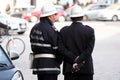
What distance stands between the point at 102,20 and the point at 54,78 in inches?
1351

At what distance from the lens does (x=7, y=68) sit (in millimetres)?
6543

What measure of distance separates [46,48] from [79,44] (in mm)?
446

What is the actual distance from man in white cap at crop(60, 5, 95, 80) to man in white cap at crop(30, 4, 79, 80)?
119mm

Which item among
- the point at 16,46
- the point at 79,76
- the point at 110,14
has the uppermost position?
the point at 79,76

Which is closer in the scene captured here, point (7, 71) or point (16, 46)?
point (7, 71)

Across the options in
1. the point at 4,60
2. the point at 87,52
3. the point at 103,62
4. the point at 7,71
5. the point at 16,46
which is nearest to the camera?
the point at 7,71

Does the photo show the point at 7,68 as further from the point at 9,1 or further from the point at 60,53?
the point at 9,1

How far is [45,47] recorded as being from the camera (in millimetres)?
6770

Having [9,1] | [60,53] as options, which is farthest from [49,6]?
[9,1]

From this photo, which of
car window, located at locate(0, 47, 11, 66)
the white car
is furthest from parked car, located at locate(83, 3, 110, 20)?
car window, located at locate(0, 47, 11, 66)

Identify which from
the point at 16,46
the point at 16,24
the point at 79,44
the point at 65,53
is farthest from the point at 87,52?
the point at 16,24

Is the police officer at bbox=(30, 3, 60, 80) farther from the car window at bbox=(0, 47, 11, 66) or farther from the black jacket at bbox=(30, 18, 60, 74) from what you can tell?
the car window at bbox=(0, 47, 11, 66)

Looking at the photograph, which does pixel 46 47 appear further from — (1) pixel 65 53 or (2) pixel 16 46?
(2) pixel 16 46

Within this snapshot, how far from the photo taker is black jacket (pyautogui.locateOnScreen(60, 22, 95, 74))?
6770 mm
